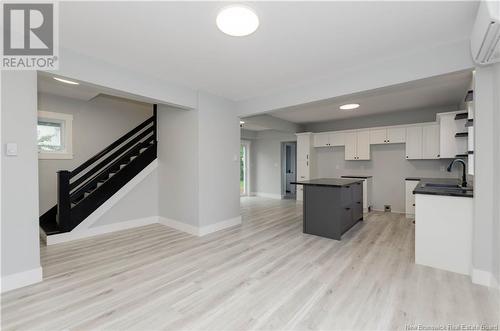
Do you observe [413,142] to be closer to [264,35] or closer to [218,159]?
[218,159]

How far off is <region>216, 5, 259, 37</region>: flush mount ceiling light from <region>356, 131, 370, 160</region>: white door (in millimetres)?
4871

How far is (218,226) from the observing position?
13.8 feet

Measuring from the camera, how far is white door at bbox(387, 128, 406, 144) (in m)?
5.30

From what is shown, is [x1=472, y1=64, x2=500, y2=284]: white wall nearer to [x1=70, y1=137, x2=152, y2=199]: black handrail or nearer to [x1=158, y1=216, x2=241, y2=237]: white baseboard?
[x1=158, y1=216, x2=241, y2=237]: white baseboard

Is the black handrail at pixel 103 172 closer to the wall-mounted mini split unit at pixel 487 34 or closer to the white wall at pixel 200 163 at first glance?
the white wall at pixel 200 163

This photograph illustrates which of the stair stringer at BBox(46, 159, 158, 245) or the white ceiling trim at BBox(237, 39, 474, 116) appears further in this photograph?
the stair stringer at BBox(46, 159, 158, 245)

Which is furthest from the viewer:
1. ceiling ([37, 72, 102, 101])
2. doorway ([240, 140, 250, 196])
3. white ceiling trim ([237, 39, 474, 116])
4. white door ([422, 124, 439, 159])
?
doorway ([240, 140, 250, 196])

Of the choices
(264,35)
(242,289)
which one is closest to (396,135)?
(264,35)

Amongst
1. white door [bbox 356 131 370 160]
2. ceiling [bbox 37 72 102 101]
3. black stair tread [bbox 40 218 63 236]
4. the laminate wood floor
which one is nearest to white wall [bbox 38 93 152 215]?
ceiling [bbox 37 72 102 101]

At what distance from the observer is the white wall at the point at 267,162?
8.17 m

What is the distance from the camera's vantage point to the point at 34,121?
2299 mm

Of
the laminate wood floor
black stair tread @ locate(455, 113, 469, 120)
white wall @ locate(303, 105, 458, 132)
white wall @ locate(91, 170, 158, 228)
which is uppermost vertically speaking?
white wall @ locate(303, 105, 458, 132)

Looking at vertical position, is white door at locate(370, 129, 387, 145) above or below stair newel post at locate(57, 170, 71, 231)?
above

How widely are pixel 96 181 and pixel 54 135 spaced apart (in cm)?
132
